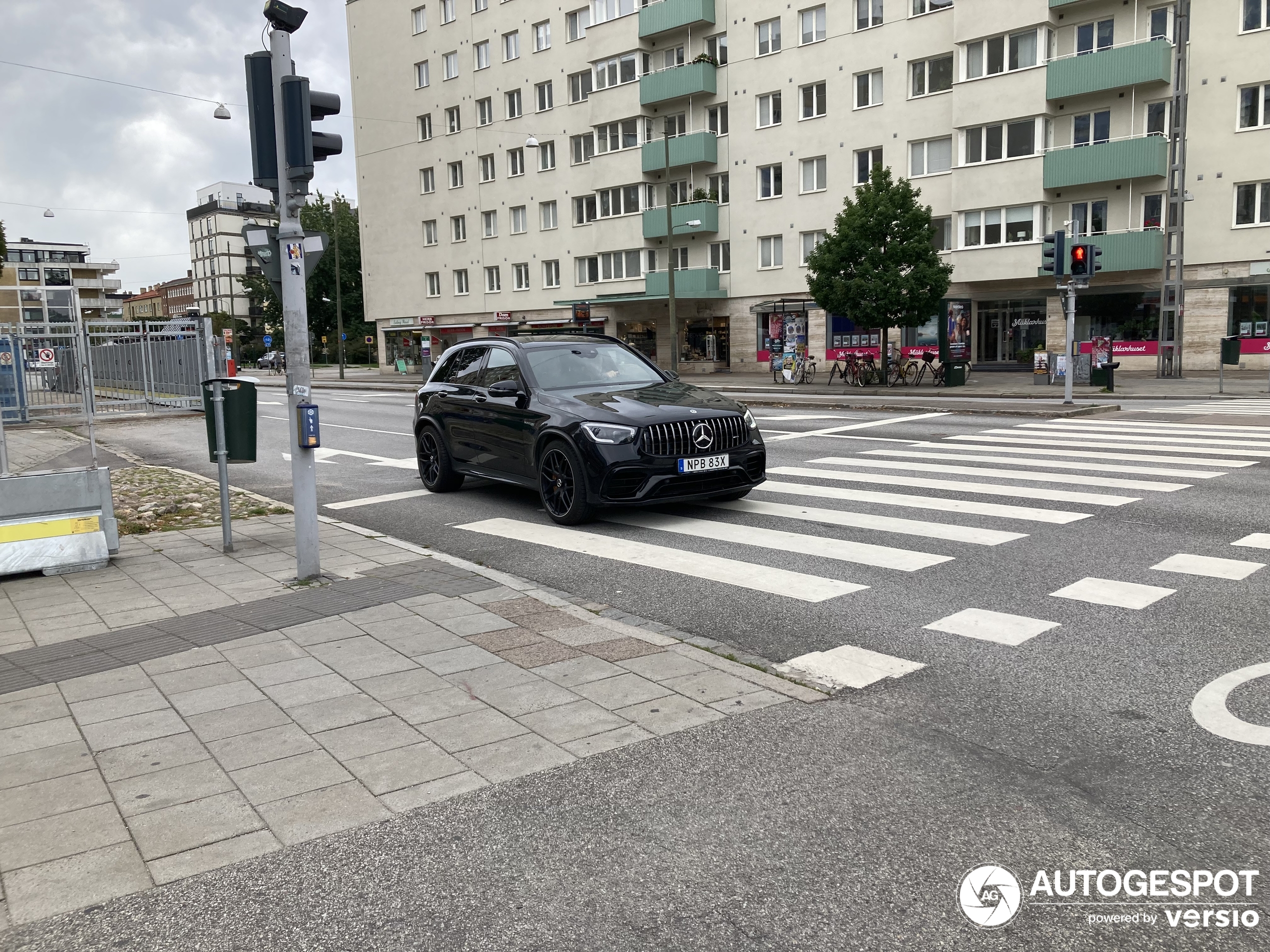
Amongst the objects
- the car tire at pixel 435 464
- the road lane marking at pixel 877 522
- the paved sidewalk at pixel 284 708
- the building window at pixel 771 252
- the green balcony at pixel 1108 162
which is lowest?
the paved sidewalk at pixel 284 708

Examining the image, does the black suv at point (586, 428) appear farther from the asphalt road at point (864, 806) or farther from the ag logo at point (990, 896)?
the ag logo at point (990, 896)

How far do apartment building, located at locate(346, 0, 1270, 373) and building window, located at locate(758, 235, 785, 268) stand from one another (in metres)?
0.10

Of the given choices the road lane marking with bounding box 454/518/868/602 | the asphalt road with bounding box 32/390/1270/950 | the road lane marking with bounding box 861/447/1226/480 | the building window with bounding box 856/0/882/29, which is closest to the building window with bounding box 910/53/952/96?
the building window with bounding box 856/0/882/29

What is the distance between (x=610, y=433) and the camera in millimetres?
8812

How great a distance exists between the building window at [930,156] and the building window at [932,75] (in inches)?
70.9

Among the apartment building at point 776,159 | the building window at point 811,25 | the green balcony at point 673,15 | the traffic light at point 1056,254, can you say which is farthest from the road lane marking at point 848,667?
the green balcony at point 673,15

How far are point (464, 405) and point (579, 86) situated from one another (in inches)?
1792

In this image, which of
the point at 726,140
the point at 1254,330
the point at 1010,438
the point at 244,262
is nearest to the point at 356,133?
the point at 726,140

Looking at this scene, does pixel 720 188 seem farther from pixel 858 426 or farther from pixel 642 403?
pixel 642 403

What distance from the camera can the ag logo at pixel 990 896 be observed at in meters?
2.88

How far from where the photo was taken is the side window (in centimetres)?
1027

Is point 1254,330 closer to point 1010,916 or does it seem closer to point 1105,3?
point 1105,3

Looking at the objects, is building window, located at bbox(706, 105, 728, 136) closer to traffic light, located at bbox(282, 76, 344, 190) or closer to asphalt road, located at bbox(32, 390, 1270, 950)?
traffic light, located at bbox(282, 76, 344, 190)

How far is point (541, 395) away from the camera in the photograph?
31.8ft
